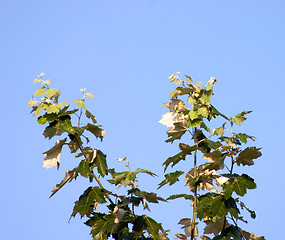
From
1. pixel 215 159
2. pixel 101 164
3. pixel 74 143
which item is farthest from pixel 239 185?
pixel 74 143

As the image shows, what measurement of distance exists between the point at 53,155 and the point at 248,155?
185 centimetres

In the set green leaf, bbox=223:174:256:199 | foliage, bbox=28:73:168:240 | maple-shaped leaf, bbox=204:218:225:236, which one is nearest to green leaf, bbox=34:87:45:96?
foliage, bbox=28:73:168:240

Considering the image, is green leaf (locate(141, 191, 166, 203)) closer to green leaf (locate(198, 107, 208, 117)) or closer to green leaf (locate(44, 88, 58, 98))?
green leaf (locate(198, 107, 208, 117))

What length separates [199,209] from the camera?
4605 millimetres

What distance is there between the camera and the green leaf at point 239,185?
4.24 metres

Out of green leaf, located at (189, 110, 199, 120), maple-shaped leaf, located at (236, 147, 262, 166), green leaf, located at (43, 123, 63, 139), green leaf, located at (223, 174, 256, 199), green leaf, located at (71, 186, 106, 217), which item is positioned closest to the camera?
green leaf, located at (223, 174, 256, 199)

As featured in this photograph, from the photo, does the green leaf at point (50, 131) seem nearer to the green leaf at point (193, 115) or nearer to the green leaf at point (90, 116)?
the green leaf at point (90, 116)

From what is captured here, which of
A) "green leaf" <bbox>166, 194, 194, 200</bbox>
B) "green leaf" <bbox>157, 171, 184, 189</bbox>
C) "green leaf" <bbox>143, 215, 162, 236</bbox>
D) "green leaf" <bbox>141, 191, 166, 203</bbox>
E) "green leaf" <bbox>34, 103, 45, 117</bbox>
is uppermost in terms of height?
"green leaf" <bbox>34, 103, 45, 117</bbox>

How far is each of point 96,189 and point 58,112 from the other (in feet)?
2.69

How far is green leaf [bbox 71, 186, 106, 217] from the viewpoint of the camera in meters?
4.46

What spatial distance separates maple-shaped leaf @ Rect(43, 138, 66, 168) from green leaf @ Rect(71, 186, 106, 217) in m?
0.43

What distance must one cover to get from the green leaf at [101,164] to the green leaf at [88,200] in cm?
17

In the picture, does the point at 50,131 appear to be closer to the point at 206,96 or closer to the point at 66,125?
the point at 66,125

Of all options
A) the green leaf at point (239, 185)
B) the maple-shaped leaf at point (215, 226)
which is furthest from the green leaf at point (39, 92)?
the maple-shaped leaf at point (215, 226)
